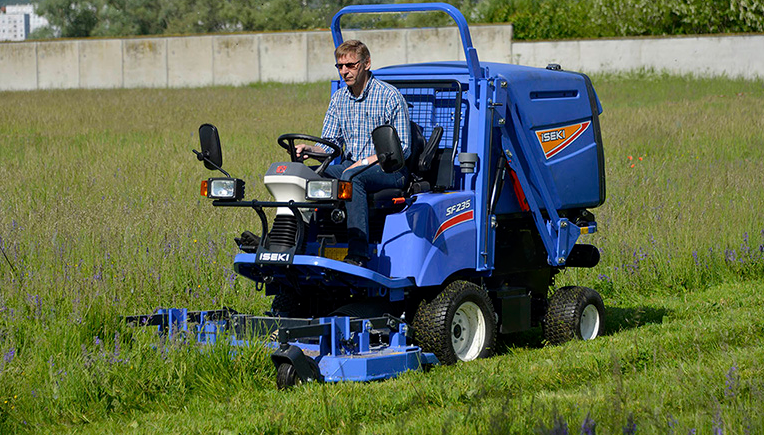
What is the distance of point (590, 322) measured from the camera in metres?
7.40

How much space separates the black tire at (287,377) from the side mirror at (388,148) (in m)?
1.19

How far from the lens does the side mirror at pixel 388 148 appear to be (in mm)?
5562

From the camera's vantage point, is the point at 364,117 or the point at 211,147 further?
the point at 364,117

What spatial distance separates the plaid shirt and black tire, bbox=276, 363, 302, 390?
1.46 m

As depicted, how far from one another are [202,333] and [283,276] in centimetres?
58

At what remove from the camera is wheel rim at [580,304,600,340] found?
24.1 ft

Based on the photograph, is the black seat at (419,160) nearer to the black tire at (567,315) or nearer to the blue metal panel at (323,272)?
the blue metal panel at (323,272)

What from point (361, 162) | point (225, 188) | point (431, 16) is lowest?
point (225, 188)

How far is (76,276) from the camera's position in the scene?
7.23 metres

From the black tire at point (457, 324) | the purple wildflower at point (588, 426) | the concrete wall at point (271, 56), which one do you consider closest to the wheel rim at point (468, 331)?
the black tire at point (457, 324)

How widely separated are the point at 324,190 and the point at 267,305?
256 centimetres

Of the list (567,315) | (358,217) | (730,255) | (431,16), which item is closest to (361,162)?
(358,217)

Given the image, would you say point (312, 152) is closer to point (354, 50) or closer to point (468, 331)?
point (354, 50)

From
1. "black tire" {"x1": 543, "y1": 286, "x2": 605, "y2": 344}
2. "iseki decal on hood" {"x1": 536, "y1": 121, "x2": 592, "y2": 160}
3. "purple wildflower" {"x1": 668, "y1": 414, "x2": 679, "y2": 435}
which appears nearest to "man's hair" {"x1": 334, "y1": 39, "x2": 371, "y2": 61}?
"iseki decal on hood" {"x1": 536, "y1": 121, "x2": 592, "y2": 160}
